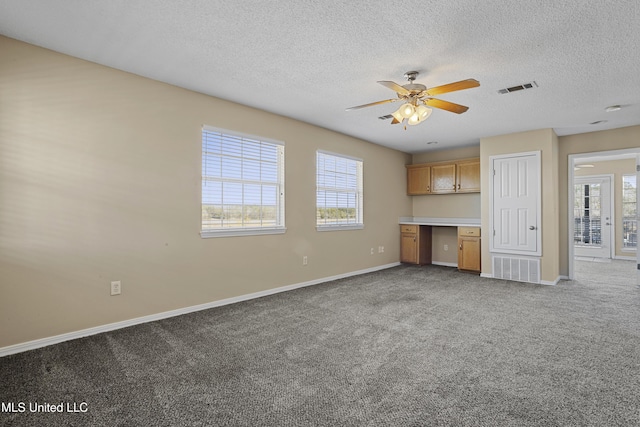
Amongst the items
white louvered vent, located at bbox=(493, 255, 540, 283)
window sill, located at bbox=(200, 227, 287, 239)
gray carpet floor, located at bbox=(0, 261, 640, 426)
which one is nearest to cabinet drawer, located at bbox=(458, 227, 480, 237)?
white louvered vent, located at bbox=(493, 255, 540, 283)

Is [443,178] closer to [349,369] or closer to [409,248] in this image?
[409,248]

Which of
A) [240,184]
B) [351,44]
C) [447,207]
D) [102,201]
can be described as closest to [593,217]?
[447,207]

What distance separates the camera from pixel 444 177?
265 inches

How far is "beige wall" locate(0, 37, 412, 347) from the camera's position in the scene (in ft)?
8.63

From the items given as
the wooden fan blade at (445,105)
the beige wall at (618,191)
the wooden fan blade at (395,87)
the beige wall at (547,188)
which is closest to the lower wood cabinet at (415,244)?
the beige wall at (547,188)

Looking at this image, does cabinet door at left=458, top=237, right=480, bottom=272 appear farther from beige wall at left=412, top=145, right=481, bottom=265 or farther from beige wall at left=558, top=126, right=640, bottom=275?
beige wall at left=558, top=126, right=640, bottom=275

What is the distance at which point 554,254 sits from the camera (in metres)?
5.11

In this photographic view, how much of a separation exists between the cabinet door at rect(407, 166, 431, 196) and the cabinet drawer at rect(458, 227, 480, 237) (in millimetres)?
1205

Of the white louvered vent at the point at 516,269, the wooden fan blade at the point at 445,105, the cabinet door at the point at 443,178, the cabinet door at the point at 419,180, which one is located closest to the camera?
the wooden fan blade at the point at 445,105

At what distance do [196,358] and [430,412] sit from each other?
1732 mm

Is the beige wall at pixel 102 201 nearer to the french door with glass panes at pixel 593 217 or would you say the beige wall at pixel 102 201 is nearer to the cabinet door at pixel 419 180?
the cabinet door at pixel 419 180

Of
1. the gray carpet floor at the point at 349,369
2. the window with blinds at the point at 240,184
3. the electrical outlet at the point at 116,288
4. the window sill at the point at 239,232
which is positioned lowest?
the gray carpet floor at the point at 349,369

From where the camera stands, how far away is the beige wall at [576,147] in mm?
5078

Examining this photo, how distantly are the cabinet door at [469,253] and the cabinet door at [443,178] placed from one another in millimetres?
1136
